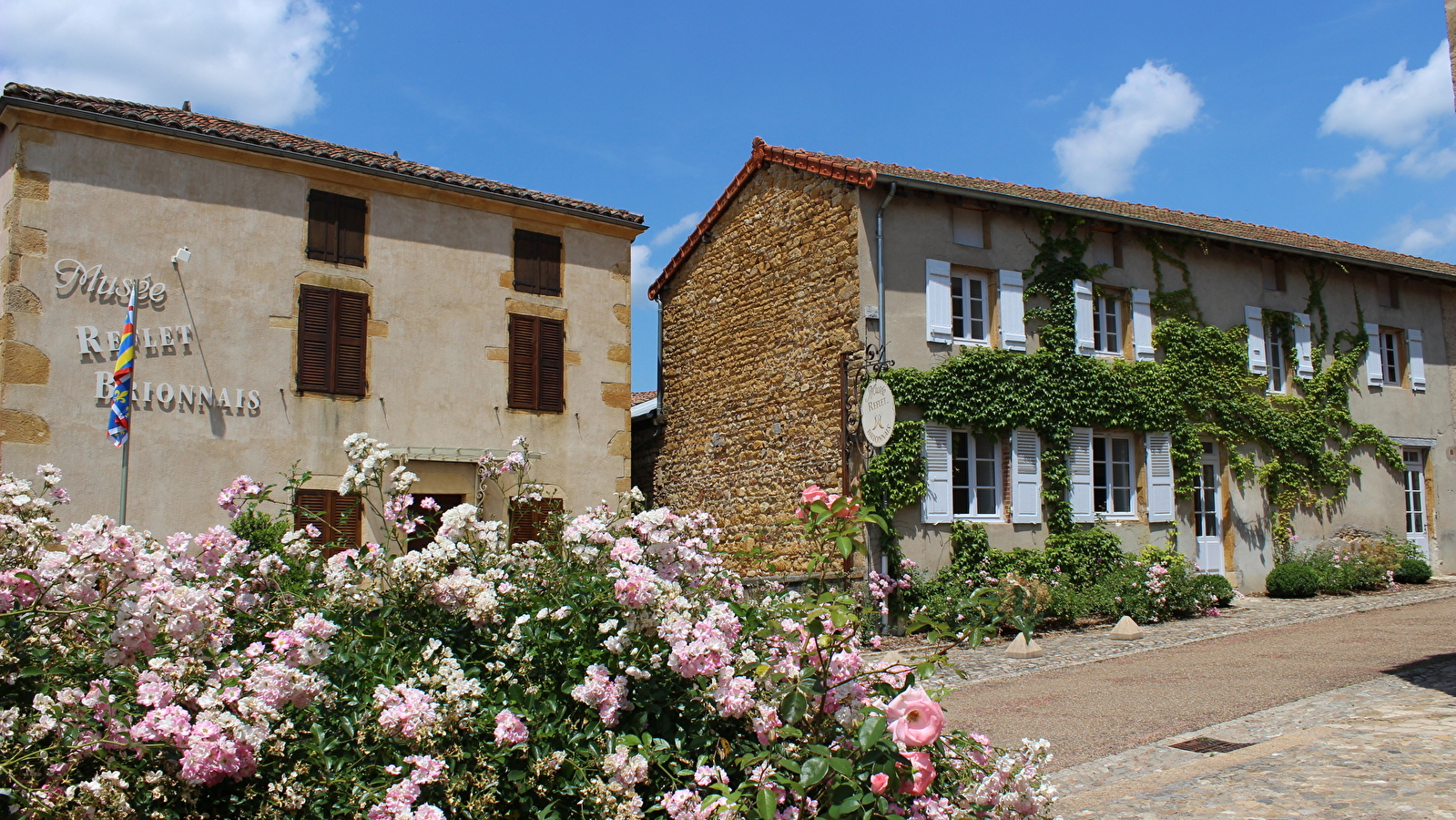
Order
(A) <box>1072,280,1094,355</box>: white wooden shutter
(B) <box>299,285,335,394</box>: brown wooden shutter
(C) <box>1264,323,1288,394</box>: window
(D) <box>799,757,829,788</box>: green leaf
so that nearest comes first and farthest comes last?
(D) <box>799,757,829,788</box>: green leaf
(B) <box>299,285,335,394</box>: brown wooden shutter
(A) <box>1072,280,1094,355</box>: white wooden shutter
(C) <box>1264,323,1288,394</box>: window

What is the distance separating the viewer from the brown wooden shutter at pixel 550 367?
14.0m

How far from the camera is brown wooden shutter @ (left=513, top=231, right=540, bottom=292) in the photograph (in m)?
14.1

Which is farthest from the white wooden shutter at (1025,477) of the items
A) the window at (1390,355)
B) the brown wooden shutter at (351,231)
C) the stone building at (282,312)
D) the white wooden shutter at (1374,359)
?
the brown wooden shutter at (351,231)

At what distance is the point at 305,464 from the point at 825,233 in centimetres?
740

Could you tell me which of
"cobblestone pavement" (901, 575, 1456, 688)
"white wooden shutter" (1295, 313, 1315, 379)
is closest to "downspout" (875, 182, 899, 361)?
"cobblestone pavement" (901, 575, 1456, 688)

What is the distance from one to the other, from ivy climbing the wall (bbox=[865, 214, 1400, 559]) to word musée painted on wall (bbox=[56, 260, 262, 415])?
7835mm

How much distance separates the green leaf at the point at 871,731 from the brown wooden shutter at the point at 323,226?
38.4 ft

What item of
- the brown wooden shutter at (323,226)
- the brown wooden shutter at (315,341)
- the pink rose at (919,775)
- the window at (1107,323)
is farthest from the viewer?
Answer: the window at (1107,323)

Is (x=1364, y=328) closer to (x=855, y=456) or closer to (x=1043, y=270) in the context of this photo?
(x=1043, y=270)

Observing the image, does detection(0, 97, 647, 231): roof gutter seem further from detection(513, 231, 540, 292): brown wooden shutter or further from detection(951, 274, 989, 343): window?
detection(951, 274, 989, 343): window

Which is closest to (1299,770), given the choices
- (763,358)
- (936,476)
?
(936,476)

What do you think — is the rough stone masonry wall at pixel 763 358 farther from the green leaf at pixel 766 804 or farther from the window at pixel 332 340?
the green leaf at pixel 766 804

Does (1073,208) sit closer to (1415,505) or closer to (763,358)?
(763,358)

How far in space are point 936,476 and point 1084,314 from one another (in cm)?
375
